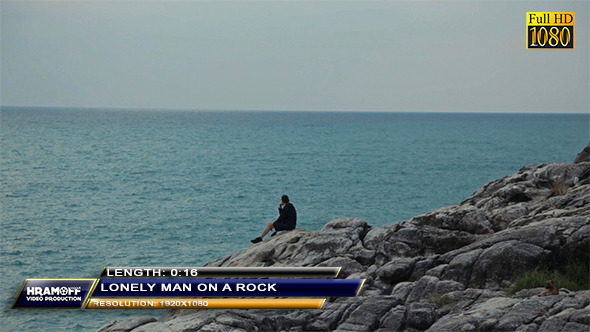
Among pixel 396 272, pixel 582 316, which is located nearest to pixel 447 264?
pixel 396 272

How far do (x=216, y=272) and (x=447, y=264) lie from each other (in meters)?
7.33

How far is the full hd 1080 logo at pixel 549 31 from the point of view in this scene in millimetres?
23094

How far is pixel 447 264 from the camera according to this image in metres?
18.2

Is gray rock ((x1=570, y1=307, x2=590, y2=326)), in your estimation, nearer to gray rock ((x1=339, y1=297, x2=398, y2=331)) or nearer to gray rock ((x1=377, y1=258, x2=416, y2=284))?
gray rock ((x1=339, y1=297, x2=398, y2=331))

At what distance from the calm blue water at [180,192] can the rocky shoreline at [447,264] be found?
597 inches

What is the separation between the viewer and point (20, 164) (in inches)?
3880

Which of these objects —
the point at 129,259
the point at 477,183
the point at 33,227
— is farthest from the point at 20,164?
the point at 477,183

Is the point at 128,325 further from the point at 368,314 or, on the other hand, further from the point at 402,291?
the point at 402,291

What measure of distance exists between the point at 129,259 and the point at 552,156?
357 ft

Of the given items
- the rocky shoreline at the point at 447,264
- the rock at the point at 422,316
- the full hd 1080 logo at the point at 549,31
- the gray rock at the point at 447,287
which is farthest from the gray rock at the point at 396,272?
the full hd 1080 logo at the point at 549,31

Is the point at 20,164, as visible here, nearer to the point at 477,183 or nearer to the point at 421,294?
the point at 477,183

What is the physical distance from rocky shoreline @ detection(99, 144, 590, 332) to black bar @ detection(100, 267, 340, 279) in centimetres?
117

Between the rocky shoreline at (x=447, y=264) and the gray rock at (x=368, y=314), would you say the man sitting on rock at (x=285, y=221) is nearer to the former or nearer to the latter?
the rocky shoreline at (x=447, y=264)

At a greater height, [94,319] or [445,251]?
[445,251]
